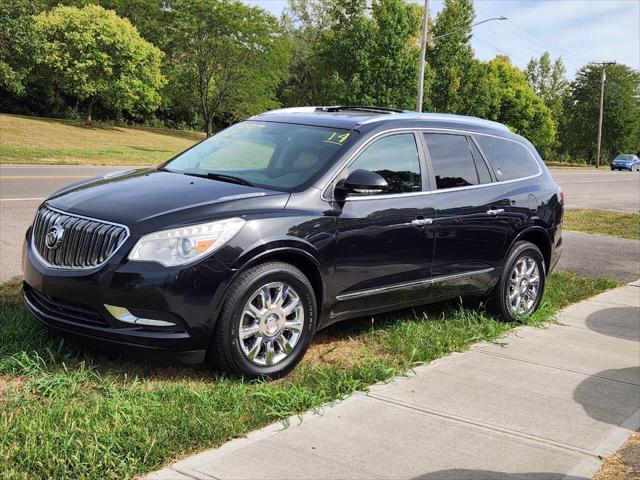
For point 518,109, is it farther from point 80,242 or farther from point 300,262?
point 80,242

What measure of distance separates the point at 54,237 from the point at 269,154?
5.84 feet

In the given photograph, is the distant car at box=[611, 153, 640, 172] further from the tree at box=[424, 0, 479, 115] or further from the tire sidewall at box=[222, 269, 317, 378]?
the tire sidewall at box=[222, 269, 317, 378]

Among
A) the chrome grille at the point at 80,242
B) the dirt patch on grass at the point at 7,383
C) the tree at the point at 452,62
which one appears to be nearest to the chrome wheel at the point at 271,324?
the chrome grille at the point at 80,242

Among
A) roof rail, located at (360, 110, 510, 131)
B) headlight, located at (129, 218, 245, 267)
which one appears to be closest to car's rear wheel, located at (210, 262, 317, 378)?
headlight, located at (129, 218, 245, 267)

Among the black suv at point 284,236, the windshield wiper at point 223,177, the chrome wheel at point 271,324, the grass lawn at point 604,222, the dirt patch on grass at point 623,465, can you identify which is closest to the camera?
the dirt patch on grass at point 623,465

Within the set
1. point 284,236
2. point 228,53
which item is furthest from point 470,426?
A: point 228,53

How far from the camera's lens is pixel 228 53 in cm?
5228

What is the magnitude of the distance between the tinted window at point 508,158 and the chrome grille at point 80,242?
349cm

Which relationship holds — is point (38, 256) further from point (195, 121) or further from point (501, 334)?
point (195, 121)

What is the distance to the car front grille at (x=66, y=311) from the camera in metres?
4.05

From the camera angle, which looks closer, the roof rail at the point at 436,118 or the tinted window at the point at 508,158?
the roof rail at the point at 436,118

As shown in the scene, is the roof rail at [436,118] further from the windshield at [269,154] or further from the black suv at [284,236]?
the windshield at [269,154]

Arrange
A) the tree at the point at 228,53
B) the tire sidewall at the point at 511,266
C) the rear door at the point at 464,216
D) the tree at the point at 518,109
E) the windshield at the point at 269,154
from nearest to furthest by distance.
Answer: the windshield at the point at 269,154
the rear door at the point at 464,216
the tire sidewall at the point at 511,266
the tree at the point at 228,53
the tree at the point at 518,109

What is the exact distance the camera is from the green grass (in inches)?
124
